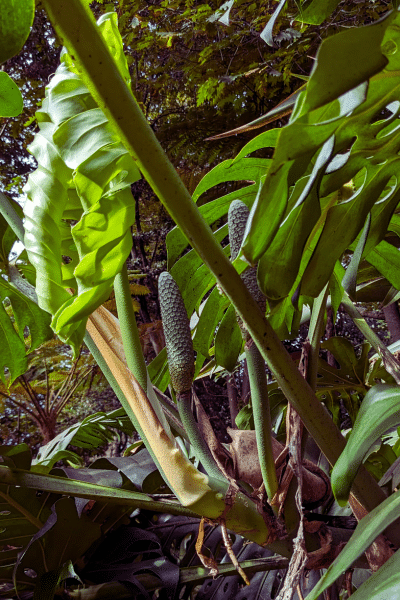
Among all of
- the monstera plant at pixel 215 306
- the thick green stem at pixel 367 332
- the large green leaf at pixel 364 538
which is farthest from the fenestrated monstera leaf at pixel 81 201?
the thick green stem at pixel 367 332

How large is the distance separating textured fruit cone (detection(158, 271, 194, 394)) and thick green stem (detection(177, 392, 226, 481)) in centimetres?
1

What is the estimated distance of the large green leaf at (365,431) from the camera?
26 cm

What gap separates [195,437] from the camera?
1.22 ft

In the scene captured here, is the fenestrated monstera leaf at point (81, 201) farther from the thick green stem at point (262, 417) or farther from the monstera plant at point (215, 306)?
the thick green stem at point (262, 417)

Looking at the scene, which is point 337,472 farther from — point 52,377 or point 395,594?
point 52,377

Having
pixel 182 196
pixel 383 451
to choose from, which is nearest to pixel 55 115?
pixel 182 196

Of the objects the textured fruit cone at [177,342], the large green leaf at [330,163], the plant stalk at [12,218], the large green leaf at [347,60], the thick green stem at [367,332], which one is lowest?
the thick green stem at [367,332]

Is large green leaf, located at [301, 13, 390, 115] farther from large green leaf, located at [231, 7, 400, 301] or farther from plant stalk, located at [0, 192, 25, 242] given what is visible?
plant stalk, located at [0, 192, 25, 242]

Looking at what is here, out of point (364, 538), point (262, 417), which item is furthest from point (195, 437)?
point (364, 538)

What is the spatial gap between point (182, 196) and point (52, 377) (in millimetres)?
2841

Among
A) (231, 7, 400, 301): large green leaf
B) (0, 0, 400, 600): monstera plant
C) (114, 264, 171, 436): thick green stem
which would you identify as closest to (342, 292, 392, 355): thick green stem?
(0, 0, 400, 600): monstera plant

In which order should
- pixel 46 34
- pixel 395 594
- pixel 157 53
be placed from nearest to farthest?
pixel 395 594 → pixel 157 53 → pixel 46 34

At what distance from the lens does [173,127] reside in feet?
8.07

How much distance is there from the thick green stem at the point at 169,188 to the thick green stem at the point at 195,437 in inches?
3.9
